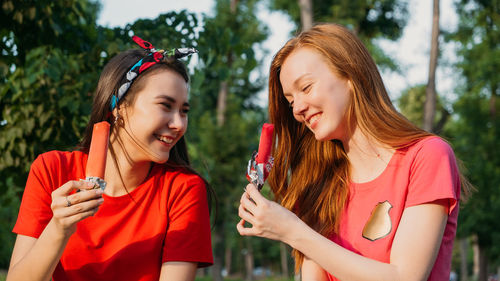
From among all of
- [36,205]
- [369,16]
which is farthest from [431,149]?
[369,16]

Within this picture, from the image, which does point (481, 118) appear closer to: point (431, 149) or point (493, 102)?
point (493, 102)

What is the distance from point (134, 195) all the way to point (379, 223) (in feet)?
4.52

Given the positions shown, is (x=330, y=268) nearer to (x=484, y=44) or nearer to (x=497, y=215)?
(x=497, y=215)

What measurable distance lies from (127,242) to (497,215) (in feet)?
64.2

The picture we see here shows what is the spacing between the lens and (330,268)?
2.36 metres

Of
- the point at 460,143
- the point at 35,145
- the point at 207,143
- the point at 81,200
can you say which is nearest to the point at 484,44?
the point at 460,143

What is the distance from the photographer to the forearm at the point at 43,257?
7.69 ft

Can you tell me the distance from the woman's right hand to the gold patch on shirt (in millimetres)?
1357

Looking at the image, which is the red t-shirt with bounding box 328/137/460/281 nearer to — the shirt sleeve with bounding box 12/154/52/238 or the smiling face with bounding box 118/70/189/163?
the smiling face with bounding box 118/70/189/163

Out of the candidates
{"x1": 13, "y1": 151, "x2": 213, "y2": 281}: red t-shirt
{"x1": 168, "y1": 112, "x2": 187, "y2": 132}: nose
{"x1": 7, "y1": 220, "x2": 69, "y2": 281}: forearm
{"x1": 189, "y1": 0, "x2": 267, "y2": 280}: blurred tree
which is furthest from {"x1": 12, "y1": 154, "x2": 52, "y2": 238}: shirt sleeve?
{"x1": 189, "y1": 0, "x2": 267, "y2": 280}: blurred tree

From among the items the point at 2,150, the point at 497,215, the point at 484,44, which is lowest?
the point at 497,215

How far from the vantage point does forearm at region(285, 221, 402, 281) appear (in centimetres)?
230

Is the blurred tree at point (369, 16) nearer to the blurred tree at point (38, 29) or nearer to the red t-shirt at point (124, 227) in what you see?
the blurred tree at point (38, 29)

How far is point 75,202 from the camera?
2201 mm
